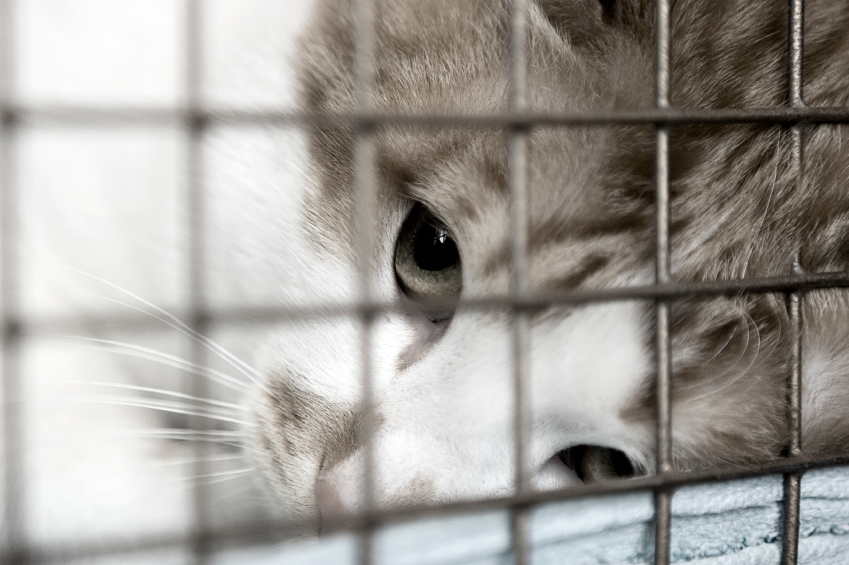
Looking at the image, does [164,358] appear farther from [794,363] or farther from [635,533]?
[794,363]

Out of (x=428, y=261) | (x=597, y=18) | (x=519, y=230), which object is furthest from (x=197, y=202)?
(x=597, y=18)

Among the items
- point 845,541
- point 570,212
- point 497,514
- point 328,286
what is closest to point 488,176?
point 570,212

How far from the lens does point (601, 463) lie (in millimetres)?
843

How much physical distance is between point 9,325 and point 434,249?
Answer: 478mm

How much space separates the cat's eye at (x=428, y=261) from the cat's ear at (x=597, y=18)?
0.26m

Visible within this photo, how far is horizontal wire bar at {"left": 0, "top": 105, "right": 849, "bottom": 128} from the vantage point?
41 cm

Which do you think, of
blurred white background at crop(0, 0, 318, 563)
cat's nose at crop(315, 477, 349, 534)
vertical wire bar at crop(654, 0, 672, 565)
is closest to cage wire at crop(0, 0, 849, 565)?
vertical wire bar at crop(654, 0, 672, 565)

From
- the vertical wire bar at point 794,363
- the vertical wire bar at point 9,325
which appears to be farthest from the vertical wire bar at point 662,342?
the vertical wire bar at point 9,325

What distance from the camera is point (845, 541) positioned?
0.66 meters

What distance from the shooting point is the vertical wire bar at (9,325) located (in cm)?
45

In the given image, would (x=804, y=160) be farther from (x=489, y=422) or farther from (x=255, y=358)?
(x=255, y=358)

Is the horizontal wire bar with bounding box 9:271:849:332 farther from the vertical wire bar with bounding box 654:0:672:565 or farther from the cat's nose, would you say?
the cat's nose

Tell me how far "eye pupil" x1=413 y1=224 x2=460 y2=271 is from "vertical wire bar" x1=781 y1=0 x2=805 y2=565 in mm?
351

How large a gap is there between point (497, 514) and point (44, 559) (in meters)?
0.35
